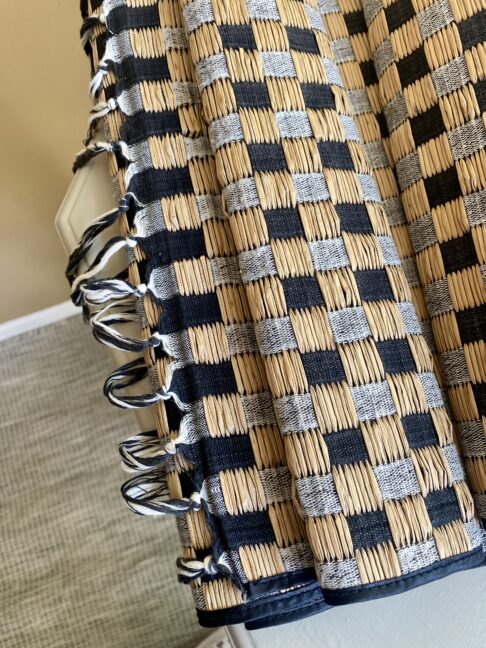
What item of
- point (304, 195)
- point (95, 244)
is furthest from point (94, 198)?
point (304, 195)

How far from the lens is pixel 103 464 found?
1.11m

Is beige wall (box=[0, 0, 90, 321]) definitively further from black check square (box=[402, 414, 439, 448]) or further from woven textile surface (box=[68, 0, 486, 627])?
black check square (box=[402, 414, 439, 448])

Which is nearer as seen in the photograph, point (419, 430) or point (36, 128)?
point (419, 430)

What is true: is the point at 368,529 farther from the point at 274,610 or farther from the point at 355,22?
the point at 355,22

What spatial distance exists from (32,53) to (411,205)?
24.4 inches

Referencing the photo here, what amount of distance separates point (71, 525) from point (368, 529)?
0.83 metres

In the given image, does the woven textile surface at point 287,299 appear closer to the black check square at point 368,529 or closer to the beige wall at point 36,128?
the black check square at point 368,529

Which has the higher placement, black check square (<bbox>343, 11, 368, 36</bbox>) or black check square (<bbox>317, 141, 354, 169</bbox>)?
black check square (<bbox>343, 11, 368, 36</bbox>)

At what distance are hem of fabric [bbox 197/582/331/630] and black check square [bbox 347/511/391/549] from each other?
6 cm

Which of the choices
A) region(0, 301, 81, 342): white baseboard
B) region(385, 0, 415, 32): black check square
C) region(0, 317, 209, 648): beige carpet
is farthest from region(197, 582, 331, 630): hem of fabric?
region(0, 301, 81, 342): white baseboard

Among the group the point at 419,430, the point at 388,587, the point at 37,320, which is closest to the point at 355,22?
the point at 419,430

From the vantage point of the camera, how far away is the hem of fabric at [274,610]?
1.41 ft

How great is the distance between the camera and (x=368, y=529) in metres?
0.41

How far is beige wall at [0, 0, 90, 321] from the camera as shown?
81 centimetres
